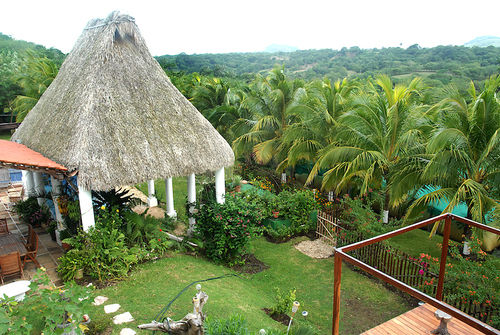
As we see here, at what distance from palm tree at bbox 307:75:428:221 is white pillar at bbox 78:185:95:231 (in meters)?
6.54

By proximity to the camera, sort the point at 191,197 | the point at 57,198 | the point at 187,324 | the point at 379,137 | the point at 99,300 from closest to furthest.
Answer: the point at 187,324 → the point at 99,300 → the point at 57,198 → the point at 379,137 → the point at 191,197

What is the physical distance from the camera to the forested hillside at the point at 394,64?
28.4 m

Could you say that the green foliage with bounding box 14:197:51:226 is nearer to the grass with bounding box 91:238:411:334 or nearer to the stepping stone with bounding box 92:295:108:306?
the grass with bounding box 91:238:411:334

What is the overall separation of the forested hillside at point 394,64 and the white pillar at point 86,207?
21.2 meters

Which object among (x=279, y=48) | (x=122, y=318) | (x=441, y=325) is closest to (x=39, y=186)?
(x=122, y=318)

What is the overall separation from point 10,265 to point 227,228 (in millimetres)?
4612

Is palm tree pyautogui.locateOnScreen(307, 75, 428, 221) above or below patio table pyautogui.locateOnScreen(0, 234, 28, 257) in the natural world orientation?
above

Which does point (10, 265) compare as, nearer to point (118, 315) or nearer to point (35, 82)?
point (118, 315)

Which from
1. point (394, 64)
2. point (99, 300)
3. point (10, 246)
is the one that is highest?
point (394, 64)

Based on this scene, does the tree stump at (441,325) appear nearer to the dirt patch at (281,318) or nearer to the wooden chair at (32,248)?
the dirt patch at (281,318)

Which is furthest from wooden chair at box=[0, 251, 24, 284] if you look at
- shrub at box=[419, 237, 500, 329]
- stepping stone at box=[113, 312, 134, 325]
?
shrub at box=[419, 237, 500, 329]

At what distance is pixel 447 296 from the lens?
6.93 m

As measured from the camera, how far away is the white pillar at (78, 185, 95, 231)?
704 cm

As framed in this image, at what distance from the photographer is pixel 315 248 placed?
428 inches
